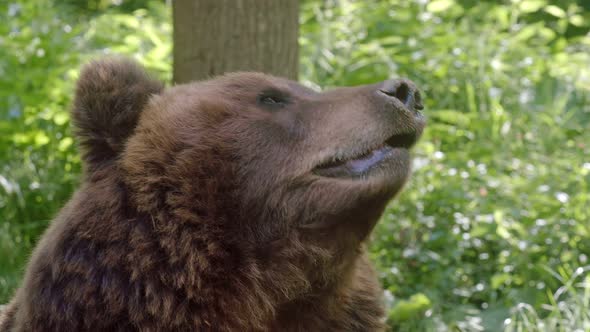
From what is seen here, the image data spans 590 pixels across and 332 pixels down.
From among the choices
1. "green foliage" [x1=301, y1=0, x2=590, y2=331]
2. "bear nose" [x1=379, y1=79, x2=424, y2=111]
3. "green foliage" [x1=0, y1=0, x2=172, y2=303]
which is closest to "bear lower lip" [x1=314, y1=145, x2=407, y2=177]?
"bear nose" [x1=379, y1=79, x2=424, y2=111]

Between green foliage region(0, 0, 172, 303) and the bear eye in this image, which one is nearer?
the bear eye

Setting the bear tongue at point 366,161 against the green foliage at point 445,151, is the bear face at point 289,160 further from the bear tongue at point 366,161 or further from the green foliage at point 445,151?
the green foliage at point 445,151

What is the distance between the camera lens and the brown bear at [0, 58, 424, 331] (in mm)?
2734

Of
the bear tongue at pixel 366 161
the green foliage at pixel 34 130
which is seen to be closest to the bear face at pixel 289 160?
the bear tongue at pixel 366 161

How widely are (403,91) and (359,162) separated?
13.0 inches

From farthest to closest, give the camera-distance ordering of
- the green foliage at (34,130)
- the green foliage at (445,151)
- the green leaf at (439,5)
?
1. the green leaf at (439,5)
2. the green foliage at (34,130)
3. the green foliage at (445,151)

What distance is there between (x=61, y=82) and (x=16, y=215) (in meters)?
0.96

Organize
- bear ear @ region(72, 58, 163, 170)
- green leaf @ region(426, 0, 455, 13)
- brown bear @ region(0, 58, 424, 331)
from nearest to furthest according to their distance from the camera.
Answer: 1. brown bear @ region(0, 58, 424, 331)
2. bear ear @ region(72, 58, 163, 170)
3. green leaf @ region(426, 0, 455, 13)

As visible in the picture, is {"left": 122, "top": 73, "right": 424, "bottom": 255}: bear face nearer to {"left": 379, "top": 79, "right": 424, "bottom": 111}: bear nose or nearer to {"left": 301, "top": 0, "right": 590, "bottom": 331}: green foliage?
{"left": 379, "top": 79, "right": 424, "bottom": 111}: bear nose

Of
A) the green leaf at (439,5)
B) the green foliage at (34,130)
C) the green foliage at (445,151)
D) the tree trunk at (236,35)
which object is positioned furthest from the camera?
the green leaf at (439,5)

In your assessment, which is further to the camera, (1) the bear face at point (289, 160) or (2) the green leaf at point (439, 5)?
(2) the green leaf at point (439, 5)

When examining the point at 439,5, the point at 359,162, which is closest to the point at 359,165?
the point at 359,162

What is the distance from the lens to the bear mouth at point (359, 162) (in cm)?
285

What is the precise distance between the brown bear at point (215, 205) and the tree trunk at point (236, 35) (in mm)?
1408
